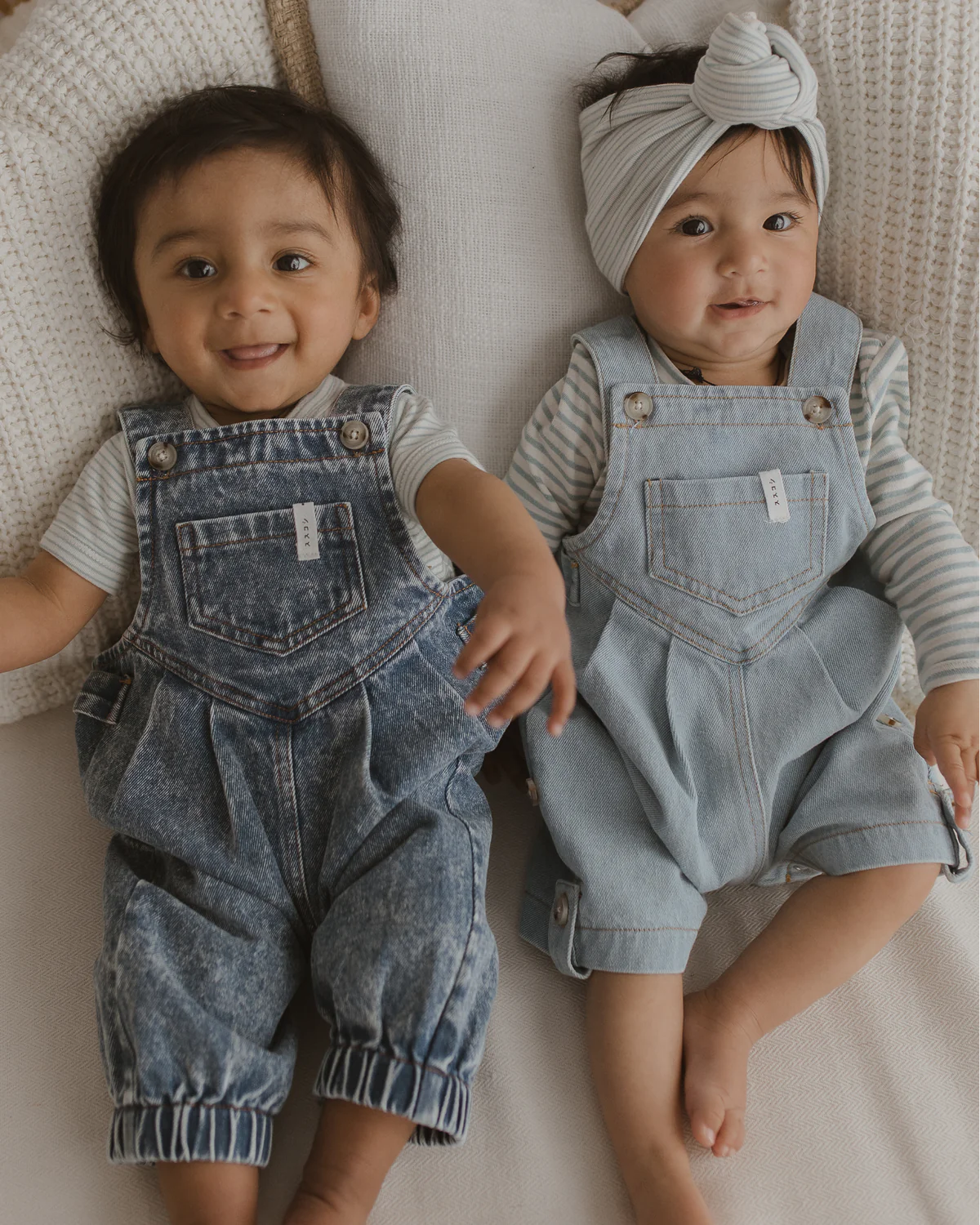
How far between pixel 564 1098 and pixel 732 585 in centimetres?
46

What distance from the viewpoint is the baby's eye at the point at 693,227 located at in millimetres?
993

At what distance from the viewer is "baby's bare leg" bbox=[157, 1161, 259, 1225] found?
0.74 m

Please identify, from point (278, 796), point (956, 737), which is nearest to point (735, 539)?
point (956, 737)

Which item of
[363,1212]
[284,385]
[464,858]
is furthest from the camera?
[284,385]

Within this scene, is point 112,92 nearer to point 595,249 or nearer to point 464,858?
point 595,249

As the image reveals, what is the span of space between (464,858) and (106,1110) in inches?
13.2

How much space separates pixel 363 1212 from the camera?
754 mm

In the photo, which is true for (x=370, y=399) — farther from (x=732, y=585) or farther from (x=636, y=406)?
(x=732, y=585)

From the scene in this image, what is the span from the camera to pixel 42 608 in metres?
0.98

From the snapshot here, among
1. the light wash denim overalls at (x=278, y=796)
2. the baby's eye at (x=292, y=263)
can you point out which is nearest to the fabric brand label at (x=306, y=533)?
the light wash denim overalls at (x=278, y=796)

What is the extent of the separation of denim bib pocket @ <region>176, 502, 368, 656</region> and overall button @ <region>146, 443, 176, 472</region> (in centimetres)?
6

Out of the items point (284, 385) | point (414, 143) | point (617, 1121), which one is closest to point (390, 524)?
point (284, 385)

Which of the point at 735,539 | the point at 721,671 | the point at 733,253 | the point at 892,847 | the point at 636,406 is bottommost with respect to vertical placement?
the point at 892,847

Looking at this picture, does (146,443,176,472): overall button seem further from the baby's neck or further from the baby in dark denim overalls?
the baby's neck
